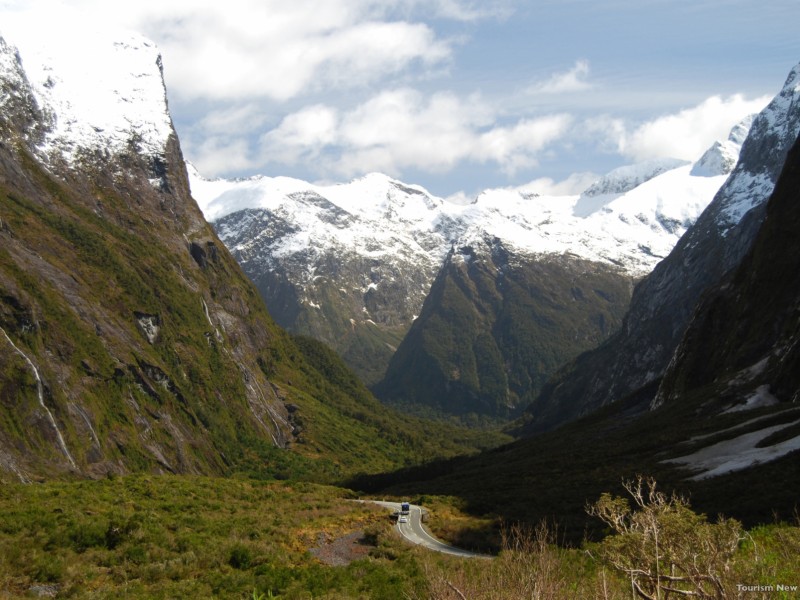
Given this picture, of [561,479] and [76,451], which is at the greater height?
[76,451]

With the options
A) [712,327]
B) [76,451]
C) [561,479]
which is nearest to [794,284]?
[712,327]

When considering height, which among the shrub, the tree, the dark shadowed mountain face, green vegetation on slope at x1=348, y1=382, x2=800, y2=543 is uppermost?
the dark shadowed mountain face

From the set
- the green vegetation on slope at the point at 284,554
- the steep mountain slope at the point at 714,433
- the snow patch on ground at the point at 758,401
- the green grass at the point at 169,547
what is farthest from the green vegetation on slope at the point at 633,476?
the green grass at the point at 169,547

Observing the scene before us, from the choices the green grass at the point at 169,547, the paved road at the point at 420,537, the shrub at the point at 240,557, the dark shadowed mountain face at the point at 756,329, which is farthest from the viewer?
the dark shadowed mountain face at the point at 756,329

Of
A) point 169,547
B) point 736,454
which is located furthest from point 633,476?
point 169,547

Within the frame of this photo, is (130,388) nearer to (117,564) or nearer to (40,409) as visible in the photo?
(40,409)

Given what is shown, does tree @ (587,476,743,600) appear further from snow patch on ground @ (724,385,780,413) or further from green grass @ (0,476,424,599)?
snow patch on ground @ (724,385,780,413)

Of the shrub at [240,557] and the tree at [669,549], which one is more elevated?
the tree at [669,549]

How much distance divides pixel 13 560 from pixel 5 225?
193 m

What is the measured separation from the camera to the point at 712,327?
14375 centimetres

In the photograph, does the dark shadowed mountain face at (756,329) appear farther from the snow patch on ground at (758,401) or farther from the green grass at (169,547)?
the green grass at (169,547)

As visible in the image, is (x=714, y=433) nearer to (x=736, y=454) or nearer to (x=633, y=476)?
(x=736, y=454)

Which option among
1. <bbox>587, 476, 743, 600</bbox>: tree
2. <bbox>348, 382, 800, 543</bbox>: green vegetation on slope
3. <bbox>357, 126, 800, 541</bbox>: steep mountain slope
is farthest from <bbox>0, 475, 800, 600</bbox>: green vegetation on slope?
<bbox>348, 382, 800, 543</bbox>: green vegetation on slope

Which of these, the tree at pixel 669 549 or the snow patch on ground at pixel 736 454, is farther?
the snow patch on ground at pixel 736 454
